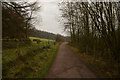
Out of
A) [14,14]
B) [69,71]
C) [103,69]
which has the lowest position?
[69,71]

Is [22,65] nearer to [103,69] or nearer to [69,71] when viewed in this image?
[69,71]

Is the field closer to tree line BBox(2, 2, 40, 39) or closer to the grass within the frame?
tree line BBox(2, 2, 40, 39)

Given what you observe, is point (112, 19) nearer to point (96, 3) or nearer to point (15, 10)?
point (96, 3)

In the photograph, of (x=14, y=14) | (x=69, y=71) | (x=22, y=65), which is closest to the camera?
(x=14, y=14)

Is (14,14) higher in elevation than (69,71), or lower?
higher

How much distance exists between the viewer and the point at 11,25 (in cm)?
389

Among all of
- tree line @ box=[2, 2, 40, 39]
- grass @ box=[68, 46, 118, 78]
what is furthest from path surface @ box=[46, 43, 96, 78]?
tree line @ box=[2, 2, 40, 39]

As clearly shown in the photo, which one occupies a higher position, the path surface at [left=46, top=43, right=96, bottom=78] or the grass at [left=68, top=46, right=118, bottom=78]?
the grass at [left=68, top=46, right=118, bottom=78]

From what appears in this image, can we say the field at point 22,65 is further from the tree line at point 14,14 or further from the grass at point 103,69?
the grass at point 103,69

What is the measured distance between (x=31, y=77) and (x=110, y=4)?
6463mm

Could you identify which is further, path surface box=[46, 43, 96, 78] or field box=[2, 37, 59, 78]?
field box=[2, 37, 59, 78]

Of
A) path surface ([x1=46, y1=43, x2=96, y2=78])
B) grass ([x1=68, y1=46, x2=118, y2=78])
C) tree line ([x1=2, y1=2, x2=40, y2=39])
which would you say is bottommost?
path surface ([x1=46, y1=43, x2=96, y2=78])

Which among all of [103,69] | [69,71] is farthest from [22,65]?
[103,69]

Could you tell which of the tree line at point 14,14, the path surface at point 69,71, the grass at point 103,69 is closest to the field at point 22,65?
the path surface at point 69,71
